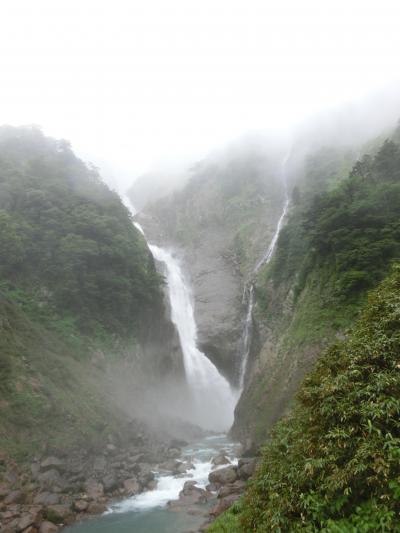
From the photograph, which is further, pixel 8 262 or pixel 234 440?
pixel 8 262

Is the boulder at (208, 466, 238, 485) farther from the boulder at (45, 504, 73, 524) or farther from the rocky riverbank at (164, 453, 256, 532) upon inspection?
the boulder at (45, 504, 73, 524)

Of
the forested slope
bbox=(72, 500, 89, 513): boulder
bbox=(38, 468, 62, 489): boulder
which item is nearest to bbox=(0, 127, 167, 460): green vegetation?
bbox=(38, 468, 62, 489): boulder

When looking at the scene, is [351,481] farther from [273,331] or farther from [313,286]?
[273,331]

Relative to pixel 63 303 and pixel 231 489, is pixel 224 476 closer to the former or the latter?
pixel 231 489

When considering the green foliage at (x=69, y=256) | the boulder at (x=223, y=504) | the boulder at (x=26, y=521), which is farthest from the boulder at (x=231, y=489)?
the green foliage at (x=69, y=256)

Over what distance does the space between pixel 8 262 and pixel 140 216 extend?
42.3 metres

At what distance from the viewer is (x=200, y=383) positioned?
43969 millimetres

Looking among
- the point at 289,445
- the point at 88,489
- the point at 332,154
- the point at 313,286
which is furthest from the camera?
the point at 332,154

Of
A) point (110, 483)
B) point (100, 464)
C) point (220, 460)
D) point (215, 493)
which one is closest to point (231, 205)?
point (220, 460)

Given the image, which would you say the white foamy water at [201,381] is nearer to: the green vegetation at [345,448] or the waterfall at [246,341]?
the waterfall at [246,341]

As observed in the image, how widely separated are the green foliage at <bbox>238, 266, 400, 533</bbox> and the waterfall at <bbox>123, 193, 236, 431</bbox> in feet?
108

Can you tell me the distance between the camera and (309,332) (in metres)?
23.1

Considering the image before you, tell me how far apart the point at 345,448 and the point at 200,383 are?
38.5 metres

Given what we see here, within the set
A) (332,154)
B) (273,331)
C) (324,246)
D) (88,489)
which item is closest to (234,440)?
(273,331)
